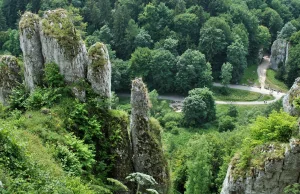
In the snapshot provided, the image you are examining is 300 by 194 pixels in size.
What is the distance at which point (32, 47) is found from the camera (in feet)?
104

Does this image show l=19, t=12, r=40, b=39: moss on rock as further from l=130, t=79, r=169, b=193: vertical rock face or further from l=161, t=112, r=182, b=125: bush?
l=161, t=112, r=182, b=125: bush

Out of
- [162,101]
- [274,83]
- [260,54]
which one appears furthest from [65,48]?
[260,54]

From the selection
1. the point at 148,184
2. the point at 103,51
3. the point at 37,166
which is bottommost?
the point at 148,184

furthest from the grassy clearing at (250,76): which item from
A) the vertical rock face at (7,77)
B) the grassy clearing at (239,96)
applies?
the vertical rock face at (7,77)

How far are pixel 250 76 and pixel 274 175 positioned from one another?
7653cm

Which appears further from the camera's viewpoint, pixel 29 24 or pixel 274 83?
pixel 274 83

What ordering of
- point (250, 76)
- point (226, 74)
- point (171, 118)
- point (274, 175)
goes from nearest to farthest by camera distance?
point (274, 175)
point (171, 118)
point (226, 74)
point (250, 76)

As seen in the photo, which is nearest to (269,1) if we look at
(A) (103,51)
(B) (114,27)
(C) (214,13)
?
(C) (214,13)

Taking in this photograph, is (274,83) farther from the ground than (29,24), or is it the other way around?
(29,24)

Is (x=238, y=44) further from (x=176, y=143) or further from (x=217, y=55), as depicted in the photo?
(x=176, y=143)

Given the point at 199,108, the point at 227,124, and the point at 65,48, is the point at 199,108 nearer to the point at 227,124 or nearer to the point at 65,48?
the point at 227,124

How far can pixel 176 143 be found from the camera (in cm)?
6956

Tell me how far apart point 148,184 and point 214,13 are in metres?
87.7

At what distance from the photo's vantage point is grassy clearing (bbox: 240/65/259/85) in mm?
96338
